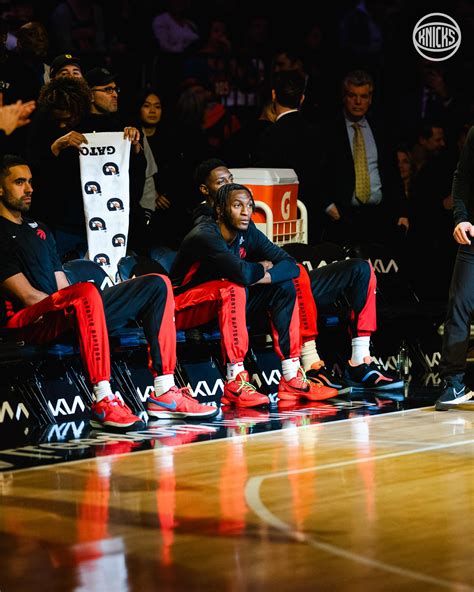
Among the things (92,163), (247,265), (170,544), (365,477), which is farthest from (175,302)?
(170,544)

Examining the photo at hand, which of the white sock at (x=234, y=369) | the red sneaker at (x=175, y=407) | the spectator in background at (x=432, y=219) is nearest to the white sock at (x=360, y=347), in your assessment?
the white sock at (x=234, y=369)

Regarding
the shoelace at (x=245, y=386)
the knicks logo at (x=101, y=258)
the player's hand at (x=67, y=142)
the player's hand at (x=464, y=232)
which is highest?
the player's hand at (x=67, y=142)

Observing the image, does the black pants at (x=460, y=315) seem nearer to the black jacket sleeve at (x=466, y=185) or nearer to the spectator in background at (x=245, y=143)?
the black jacket sleeve at (x=466, y=185)

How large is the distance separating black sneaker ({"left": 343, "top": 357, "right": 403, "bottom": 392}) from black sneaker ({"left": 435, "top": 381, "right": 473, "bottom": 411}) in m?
0.94

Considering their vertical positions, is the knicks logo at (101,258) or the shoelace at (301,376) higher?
the knicks logo at (101,258)

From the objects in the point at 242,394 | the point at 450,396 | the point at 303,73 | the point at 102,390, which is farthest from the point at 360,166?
the point at 102,390

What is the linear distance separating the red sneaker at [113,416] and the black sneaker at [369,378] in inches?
80.8

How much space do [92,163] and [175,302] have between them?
123 centimetres

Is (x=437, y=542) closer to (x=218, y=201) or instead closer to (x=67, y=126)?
(x=218, y=201)

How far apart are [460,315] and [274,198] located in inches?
84.8

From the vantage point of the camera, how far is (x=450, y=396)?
768 centimetres

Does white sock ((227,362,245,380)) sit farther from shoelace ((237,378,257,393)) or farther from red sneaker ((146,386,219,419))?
red sneaker ((146,386,219,419))

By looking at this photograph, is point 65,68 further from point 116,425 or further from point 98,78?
point 116,425

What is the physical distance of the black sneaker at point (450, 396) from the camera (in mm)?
7680
